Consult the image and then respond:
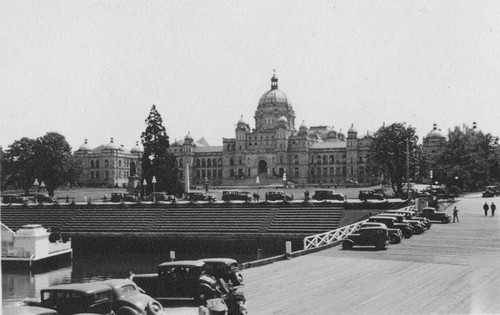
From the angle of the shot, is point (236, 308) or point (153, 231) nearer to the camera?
point (236, 308)

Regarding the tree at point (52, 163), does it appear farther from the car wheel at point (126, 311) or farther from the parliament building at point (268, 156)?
the car wheel at point (126, 311)

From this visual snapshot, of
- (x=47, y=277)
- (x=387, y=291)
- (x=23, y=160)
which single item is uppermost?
(x=23, y=160)

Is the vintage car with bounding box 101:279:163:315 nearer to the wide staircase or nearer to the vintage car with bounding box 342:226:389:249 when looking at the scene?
the vintage car with bounding box 342:226:389:249

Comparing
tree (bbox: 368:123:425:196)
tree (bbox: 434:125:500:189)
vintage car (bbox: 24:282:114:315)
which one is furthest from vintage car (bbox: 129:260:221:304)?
tree (bbox: 434:125:500:189)

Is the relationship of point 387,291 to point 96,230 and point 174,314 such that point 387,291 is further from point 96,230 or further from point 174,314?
point 96,230

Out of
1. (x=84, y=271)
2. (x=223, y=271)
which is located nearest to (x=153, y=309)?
(x=223, y=271)

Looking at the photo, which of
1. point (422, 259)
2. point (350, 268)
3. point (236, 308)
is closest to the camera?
point (236, 308)

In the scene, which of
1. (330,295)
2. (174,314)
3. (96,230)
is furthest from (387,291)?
(96,230)

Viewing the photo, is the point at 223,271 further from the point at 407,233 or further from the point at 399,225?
the point at 399,225

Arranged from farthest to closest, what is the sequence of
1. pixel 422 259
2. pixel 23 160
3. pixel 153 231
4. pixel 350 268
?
1. pixel 23 160
2. pixel 153 231
3. pixel 422 259
4. pixel 350 268
